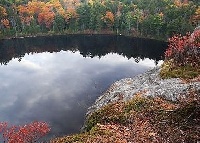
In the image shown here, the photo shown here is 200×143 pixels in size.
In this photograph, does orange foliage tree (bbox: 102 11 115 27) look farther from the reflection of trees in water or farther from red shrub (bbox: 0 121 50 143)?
red shrub (bbox: 0 121 50 143)

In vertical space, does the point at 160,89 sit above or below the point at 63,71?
above

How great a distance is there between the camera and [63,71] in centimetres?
7594

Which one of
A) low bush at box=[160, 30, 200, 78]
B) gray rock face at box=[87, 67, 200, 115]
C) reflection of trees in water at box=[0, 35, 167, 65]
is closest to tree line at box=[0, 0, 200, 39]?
reflection of trees in water at box=[0, 35, 167, 65]

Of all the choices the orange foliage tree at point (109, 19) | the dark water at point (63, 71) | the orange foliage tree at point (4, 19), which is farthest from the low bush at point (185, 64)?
the orange foliage tree at point (4, 19)

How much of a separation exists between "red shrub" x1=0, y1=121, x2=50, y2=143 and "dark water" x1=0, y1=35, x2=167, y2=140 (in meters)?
1.59

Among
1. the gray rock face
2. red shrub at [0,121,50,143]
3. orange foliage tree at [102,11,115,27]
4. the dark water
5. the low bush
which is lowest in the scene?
red shrub at [0,121,50,143]

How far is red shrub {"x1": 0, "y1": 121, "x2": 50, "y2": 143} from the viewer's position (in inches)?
1581

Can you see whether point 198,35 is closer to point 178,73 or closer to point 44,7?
point 178,73

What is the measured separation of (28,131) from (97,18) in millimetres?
92309

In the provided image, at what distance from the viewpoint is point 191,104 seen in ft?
39.9

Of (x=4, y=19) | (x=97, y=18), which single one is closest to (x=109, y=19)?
(x=97, y=18)

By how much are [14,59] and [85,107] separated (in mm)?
45574

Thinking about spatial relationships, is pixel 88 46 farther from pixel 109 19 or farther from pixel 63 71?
pixel 63 71

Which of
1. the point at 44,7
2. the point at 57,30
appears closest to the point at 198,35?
the point at 57,30
